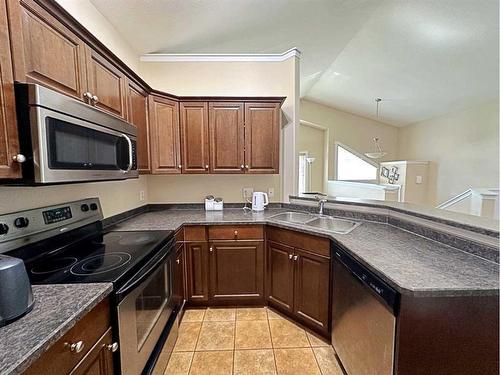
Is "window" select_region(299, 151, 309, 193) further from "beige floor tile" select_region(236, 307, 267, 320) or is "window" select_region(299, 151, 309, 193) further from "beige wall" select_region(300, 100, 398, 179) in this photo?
"beige floor tile" select_region(236, 307, 267, 320)

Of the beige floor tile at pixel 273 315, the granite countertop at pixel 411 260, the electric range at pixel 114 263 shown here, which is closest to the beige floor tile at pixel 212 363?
the electric range at pixel 114 263

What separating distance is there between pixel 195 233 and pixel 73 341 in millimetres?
1445

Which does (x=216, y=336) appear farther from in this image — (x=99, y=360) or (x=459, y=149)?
(x=459, y=149)

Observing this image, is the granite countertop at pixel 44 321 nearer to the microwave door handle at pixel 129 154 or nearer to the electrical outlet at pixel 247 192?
the microwave door handle at pixel 129 154

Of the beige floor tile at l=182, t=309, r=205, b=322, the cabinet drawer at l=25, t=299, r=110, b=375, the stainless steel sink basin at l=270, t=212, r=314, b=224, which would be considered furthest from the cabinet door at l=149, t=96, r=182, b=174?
the cabinet drawer at l=25, t=299, r=110, b=375

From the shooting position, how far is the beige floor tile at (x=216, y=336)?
1.92 meters

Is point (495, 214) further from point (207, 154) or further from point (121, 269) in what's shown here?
point (121, 269)

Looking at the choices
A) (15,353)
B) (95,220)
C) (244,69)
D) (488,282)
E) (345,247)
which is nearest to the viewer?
(15,353)

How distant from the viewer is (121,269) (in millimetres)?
1200

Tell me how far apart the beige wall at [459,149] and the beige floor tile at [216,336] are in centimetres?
491

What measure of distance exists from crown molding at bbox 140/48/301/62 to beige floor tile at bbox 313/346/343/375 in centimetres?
282

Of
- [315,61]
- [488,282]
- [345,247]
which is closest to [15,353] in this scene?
[345,247]

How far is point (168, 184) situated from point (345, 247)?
2.10m

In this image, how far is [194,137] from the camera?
2588mm
